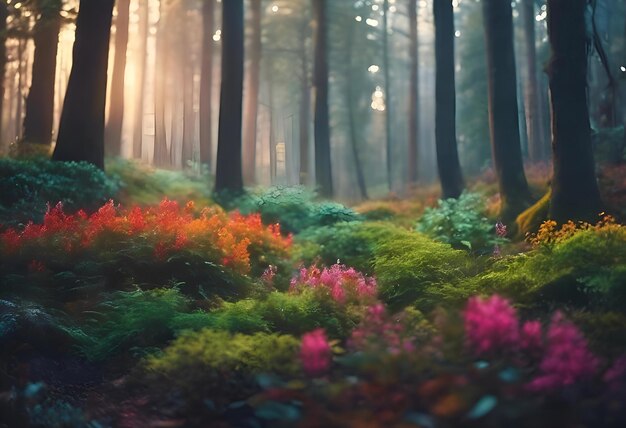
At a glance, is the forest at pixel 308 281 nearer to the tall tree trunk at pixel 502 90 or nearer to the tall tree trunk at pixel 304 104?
the tall tree trunk at pixel 502 90

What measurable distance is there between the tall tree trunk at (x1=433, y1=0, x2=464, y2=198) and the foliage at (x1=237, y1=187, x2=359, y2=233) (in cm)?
372

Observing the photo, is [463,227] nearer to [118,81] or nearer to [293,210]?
[293,210]

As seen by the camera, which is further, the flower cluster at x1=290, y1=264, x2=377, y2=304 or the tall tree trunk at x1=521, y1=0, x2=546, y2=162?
the tall tree trunk at x1=521, y1=0, x2=546, y2=162

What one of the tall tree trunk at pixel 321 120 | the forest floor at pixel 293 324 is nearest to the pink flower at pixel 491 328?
the forest floor at pixel 293 324

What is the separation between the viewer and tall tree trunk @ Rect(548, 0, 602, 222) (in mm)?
9281

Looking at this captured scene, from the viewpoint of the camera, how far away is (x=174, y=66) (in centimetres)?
4762

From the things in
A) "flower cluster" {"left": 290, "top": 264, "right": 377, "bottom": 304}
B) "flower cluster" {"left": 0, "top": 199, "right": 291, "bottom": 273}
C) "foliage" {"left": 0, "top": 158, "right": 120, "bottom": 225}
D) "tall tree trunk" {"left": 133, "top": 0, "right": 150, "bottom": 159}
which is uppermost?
"tall tree trunk" {"left": 133, "top": 0, "right": 150, "bottom": 159}

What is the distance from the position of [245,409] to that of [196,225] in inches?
201

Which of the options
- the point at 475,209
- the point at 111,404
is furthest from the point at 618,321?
the point at 475,209

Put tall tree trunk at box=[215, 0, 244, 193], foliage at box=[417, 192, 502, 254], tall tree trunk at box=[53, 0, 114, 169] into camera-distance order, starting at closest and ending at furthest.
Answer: foliage at box=[417, 192, 502, 254] < tall tree trunk at box=[53, 0, 114, 169] < tall tree trunk at box=[215, 0, 244, 193]

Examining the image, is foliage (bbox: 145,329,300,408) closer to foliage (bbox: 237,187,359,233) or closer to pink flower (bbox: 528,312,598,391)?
pink flower (bbox: 528,312,598,391)

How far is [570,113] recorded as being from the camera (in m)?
9.49

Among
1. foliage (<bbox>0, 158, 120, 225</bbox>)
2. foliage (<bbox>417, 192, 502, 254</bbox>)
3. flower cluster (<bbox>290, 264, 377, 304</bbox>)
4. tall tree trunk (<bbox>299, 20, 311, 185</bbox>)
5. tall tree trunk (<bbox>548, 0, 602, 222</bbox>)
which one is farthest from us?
tall tree trunk (<bbox>299, 20, 311, 185</bbox>)

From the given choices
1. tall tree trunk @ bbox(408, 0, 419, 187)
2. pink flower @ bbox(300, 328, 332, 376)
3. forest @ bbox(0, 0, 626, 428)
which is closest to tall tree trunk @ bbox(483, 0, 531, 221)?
forest @ bbox(0, 0, 626, 428)
